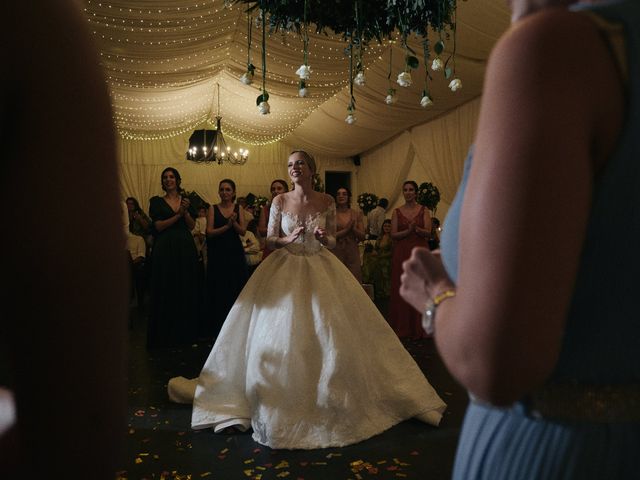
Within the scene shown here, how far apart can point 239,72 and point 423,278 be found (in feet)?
25.7

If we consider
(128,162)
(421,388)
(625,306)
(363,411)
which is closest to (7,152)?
(625,306)

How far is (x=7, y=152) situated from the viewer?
39 centimetres

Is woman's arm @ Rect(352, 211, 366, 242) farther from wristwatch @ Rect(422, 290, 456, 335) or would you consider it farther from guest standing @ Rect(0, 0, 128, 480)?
guest standing @ Rect(0, 0, 128, 480)

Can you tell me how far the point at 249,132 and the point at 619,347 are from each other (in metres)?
12.1

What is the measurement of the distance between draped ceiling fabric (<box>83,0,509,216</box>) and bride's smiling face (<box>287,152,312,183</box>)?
0.81 meters

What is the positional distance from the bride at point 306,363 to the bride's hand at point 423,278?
243 centimetres

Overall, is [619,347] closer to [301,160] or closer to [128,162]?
[301,160]

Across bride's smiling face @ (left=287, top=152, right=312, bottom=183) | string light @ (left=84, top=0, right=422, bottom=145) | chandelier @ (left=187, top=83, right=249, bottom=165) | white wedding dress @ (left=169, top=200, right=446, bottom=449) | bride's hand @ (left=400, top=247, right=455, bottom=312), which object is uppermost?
string light @ (left=84, top=0, right=422, bottom=145)

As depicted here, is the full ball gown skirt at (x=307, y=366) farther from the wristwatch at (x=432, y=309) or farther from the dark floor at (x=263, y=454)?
the wristwatch at (x=432, y=309)

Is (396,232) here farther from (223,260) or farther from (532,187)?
(532,187)

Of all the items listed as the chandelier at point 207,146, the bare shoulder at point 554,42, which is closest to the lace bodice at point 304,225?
the bare shoulder at point 554,42

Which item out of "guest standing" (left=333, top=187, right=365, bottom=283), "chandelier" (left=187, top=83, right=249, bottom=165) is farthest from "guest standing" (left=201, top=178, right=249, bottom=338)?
"chandelier" (left=187, top=83, right=249, bottom=165)

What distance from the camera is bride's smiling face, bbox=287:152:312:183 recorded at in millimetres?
3840

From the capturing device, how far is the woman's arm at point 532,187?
59cm
